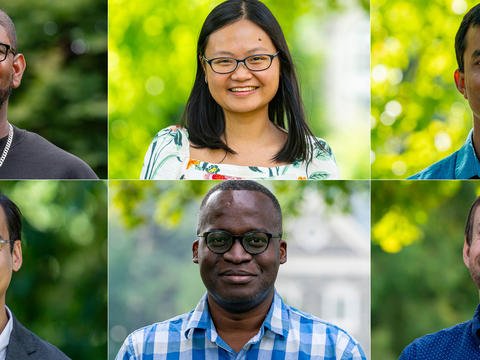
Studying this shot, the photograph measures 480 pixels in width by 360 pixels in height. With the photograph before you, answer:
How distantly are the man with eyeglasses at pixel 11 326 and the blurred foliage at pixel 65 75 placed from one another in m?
0.56

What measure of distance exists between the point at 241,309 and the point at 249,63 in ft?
3.66

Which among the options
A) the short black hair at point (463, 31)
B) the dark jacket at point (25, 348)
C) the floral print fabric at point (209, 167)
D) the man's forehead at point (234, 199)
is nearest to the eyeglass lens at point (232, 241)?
the man's forehead at point (234, 199)

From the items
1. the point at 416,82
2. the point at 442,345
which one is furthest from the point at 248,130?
the point at 442,345

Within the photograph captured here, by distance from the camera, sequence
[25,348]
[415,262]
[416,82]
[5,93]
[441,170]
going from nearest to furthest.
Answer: [25,348] → [5,93] → [441,170] → [416,82] → [415,262]

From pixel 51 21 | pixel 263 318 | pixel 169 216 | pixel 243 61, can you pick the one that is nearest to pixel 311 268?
pixel 169 216

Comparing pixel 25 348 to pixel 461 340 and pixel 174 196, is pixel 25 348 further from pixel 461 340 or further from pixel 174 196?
pixel 461 340

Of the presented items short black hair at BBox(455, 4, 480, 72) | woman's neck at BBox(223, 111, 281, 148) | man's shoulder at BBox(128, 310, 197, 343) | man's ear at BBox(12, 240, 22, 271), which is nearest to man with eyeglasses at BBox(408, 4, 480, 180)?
short black hair at BBox(455, 4, 480, 72)

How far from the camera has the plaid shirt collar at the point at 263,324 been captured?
2699mm

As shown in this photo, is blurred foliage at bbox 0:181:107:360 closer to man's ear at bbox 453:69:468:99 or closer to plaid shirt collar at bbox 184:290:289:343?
plaid shirt collar at bbox 184:290:289:343

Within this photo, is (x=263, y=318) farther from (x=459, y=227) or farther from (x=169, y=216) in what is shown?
(x=459, y=227)

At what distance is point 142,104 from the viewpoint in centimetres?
346

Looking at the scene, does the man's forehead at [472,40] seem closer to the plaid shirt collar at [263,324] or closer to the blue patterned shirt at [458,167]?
the blue patterned shirt at [458,167]

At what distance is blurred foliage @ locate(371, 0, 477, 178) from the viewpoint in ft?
11.3

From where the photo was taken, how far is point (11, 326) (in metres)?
3.01
